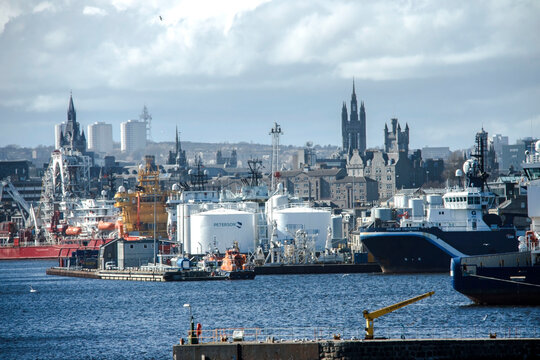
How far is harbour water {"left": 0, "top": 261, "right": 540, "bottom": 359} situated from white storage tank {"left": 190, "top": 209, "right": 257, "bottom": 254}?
1994 centimetres

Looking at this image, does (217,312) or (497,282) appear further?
(217,312)

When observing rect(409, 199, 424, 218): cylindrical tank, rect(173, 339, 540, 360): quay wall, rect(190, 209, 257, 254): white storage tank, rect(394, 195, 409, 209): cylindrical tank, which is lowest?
rect(173, 339, 540, 360): quay wall

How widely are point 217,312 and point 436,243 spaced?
3403 centimetres

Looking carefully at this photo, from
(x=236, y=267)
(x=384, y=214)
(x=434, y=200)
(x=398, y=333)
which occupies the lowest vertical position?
(x=398, y=333)

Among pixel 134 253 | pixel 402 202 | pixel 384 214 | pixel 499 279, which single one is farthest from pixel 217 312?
pixel 402 202

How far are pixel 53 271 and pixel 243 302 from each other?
2204 inches

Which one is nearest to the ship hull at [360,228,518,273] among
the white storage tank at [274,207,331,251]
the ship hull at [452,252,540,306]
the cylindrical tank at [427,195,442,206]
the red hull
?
the cylindrical tank at [427,195,442,206]

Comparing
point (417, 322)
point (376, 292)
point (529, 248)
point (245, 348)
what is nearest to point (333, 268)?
point (376, 292)

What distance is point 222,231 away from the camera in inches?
5034

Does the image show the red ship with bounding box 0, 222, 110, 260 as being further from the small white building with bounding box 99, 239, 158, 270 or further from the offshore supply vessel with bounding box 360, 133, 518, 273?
the offshore supply vessel with bounding box 360, 133, 518, 273

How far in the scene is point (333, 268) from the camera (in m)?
117

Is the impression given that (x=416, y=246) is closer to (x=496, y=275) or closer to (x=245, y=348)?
(x=496, y=275)

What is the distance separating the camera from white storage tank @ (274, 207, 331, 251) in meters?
129

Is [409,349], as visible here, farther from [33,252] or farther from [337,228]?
[33,252]
